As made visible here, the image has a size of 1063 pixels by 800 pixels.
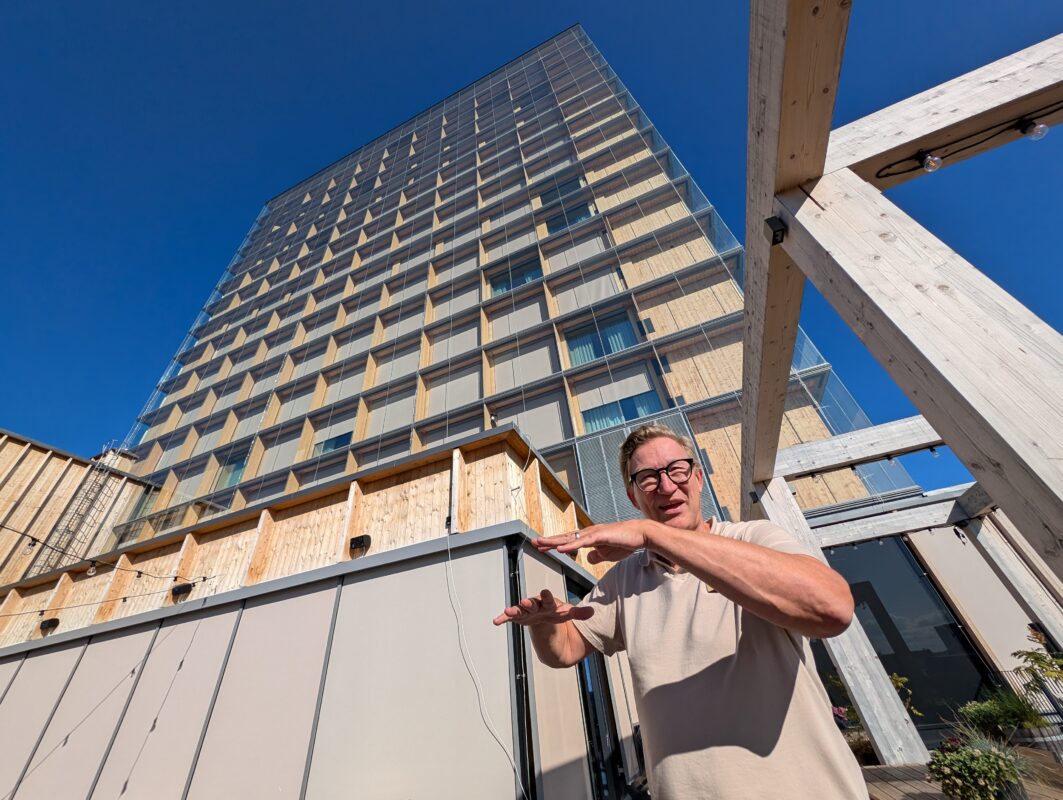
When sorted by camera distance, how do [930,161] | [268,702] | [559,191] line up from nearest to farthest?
[930,161] < [268,702] < [559,191]

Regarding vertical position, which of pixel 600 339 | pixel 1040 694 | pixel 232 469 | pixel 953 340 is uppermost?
pixel 600 339

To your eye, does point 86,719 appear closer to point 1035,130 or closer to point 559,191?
point 1035,130

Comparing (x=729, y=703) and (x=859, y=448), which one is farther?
(x=859, y=448)

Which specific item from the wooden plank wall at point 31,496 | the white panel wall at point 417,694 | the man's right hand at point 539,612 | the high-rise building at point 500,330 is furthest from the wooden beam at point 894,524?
the wooden plank wall at point 31,496

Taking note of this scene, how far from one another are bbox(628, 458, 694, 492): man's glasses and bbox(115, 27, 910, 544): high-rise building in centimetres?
954

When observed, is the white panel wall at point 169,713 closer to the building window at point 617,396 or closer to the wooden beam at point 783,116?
the wooden beam at point 783,116

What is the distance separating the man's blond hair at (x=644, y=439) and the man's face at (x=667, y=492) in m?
0.03

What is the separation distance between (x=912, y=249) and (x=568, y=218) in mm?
18820

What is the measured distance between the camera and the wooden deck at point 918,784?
4090 mm

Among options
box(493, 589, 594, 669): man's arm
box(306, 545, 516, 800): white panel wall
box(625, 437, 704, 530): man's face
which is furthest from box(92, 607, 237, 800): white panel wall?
box(625, 437, 704, 530): man's face

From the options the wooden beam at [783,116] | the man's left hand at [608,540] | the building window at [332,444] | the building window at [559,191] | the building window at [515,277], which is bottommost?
the man's left hand at [608,540]

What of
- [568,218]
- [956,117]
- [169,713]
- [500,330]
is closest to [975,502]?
[956,117]

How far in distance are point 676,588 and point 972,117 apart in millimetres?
2391

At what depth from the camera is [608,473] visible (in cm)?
1156
